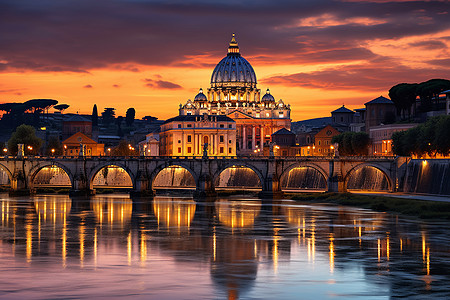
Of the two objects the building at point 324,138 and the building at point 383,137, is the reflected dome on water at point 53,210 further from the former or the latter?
the building at point 324,138

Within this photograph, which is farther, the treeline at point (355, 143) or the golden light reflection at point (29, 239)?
the treeline at point (355, 143)

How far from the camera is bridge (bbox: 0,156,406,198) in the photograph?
331 feet

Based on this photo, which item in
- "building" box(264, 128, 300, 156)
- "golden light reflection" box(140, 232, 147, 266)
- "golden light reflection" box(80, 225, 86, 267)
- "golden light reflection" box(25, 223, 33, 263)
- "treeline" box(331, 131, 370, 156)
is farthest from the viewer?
"building" box(264, 128, 300, 156)

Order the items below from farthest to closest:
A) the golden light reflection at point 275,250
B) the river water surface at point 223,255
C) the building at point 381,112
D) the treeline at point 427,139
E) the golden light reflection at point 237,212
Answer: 1. the building at point 381,112
2. the treeline at point 427,139
3. the golden light reflection at point 237,212
4. the golden light reflection at point 275,250
5. the river water surface at point 223,255

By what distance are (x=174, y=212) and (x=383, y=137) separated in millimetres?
61904

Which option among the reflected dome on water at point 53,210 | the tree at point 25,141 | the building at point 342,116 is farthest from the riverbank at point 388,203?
the building at point 342,116

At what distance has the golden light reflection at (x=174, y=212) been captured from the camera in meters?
65.9

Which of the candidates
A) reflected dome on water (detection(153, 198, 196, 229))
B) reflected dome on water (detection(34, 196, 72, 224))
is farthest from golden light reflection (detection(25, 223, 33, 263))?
reflected dome on water (detection(153, 198, 196, 229))

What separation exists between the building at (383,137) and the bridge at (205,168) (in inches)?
801

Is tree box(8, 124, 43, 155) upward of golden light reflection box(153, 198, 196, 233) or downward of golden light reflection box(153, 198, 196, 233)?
upward

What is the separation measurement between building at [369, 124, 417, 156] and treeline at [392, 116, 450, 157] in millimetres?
16491

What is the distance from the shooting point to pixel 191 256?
46.3 m

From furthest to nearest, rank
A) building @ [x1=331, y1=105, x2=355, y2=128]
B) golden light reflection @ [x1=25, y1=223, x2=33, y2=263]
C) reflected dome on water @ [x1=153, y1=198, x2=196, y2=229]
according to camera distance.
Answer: building @ [x1=331, y1=105, x2=355, y2=128]
reflected dome on water @ [x1=153, y1=198, x2=196, y2=229]
golden light reflection @ [x1=25, y1=223, x2=33, y2=263]

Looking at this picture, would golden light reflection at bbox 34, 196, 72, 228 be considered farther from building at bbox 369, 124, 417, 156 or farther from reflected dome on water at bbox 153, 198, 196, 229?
building at bbox 369, 124, 417, 156
